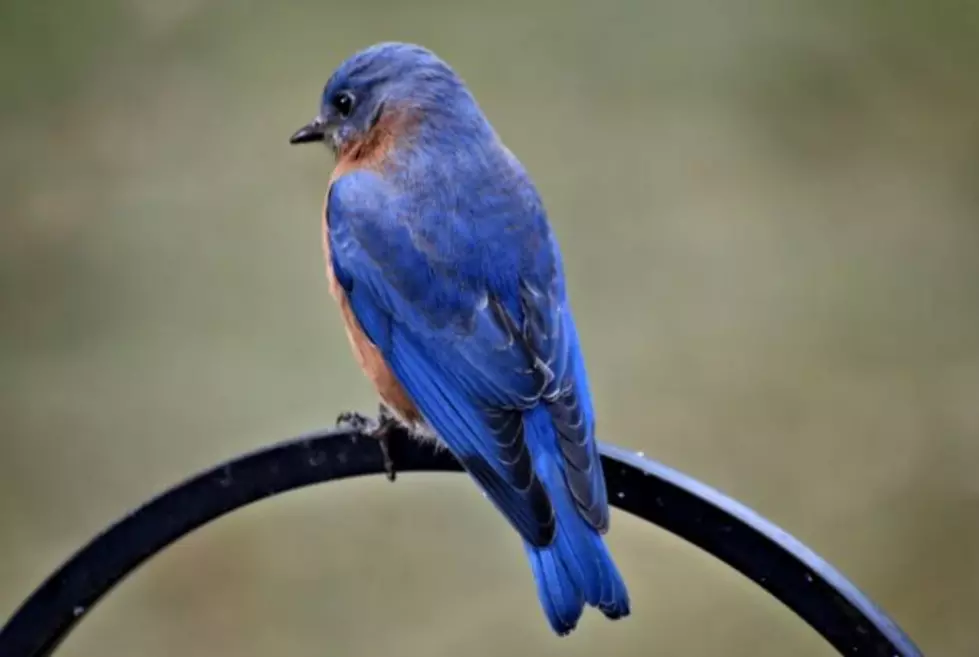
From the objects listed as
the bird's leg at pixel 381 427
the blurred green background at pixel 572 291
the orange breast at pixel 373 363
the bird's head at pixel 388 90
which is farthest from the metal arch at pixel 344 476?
the blurred green background at pixel 572 291

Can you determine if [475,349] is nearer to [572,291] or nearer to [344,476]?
[344,476]

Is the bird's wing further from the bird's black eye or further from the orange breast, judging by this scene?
the bird's black eye

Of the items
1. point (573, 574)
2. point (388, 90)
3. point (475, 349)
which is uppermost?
point (388, 90)

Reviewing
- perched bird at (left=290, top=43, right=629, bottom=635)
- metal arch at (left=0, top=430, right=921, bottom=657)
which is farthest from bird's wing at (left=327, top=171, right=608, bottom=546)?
metal arch at (left=0, top=430, right=921, bottom=657)

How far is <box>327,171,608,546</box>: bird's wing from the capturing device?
2150mm

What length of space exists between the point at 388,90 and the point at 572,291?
2.11 m

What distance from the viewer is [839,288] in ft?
16.0

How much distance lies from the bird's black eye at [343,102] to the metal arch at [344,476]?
0.81 m

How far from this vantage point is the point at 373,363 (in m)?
2.53

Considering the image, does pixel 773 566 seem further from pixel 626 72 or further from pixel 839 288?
pixel 626 72

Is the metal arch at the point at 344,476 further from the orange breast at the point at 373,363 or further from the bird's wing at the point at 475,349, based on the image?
the orange breast at the point at 373,363

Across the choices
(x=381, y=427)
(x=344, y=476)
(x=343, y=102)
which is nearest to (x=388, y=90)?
(x=343, y=102)

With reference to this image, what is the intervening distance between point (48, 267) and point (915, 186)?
2782mm

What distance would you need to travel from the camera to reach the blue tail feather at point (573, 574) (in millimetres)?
2057
